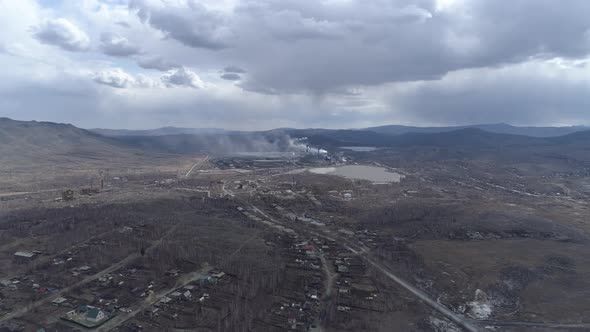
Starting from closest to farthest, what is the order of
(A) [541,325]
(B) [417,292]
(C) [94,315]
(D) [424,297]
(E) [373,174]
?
(C) [94,315]
(A) [541,325]
(D) [424,297]
(B) [417,292]
(E) [373,174]

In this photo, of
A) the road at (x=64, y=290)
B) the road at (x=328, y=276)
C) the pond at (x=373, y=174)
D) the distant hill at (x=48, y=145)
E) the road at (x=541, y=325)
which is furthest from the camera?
the distant hill at (x=48, y=145)

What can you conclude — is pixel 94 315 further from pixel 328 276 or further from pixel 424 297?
pixel 424 297

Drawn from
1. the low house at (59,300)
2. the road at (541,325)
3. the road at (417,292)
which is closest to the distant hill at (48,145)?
the low house at (59,300)

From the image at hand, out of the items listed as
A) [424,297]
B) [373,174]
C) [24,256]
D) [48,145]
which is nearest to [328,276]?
[424,297]

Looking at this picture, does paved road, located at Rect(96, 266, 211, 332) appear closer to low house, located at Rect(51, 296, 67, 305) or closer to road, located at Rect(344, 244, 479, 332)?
low house, located at Rect(51, 296, 67, 305)

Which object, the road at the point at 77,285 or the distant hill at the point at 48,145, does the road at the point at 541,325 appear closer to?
the road at the point at 77,285

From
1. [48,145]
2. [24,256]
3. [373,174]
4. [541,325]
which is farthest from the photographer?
[48,145]

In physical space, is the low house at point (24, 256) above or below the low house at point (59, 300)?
above

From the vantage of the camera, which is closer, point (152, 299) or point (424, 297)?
point (152, 299)

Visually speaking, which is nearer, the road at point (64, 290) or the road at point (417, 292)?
the road at point (64, 290)

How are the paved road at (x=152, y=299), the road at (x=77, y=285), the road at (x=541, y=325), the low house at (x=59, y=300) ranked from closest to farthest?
the paved road at (x=152, y=299)
the road at (x=77, y=285)
the road at (x=541, y=325)
the low house at (x=59, y=300)

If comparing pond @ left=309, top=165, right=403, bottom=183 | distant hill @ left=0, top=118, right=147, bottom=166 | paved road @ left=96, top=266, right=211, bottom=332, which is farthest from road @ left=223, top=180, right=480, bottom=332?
distant hill @ left=0, top=118, right=147, bottom=166

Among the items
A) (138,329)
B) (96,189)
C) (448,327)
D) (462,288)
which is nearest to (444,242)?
(462,288)
